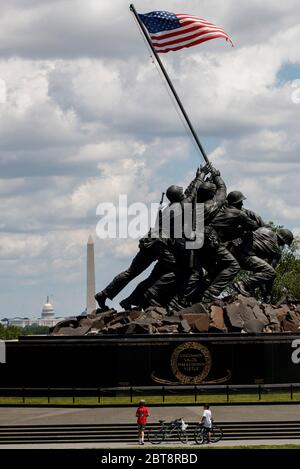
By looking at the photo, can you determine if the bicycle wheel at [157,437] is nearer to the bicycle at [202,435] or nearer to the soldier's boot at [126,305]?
the bicycle at [202,435]

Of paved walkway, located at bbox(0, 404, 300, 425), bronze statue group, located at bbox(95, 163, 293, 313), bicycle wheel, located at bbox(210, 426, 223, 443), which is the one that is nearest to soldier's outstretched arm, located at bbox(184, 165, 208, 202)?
bronze statue group, located at bbox(95, 163, 293, 313)

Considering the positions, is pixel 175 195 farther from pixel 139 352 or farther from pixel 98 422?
pixel 98 422

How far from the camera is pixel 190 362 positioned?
112 feet

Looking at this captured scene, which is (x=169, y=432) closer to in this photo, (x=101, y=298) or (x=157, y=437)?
(x=157, y=437)

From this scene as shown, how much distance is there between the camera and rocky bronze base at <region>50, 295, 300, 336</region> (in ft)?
116

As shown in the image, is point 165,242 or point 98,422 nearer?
point 98,422

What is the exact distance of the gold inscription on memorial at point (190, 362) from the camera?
34.1 meters

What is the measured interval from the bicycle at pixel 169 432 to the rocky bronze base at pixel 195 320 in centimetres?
952

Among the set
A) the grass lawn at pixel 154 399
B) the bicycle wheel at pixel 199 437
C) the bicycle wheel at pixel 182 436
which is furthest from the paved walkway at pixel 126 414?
the bicycle wheel at pixel 199 437

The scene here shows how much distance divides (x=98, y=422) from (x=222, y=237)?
12404 millimetres

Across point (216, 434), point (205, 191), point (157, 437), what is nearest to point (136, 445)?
point (157, 437)

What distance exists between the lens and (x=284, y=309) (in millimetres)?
38375
